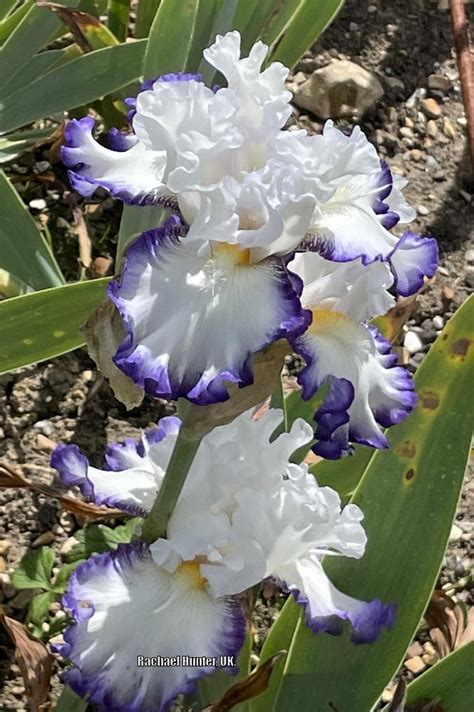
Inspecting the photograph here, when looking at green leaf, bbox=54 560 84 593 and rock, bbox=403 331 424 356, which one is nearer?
green leaf, bbox=54 560 84 593

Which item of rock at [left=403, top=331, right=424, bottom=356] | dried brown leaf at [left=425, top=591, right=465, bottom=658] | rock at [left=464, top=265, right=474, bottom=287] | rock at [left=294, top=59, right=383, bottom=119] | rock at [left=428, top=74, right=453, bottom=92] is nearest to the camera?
dried brown leaf at [left=425, top=591, right=465, bottom=658]

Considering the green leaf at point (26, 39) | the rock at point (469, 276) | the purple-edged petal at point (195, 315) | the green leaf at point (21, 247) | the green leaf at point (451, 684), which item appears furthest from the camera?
the rock at point (469, 276)

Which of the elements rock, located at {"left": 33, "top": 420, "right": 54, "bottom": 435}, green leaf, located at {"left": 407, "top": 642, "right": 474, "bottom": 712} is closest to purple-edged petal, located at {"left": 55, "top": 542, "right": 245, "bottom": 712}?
green leaf, located at {"left": 407, "top": 642, "right": 474, "bottom": 712}

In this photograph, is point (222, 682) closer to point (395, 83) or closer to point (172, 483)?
point (172, 483)

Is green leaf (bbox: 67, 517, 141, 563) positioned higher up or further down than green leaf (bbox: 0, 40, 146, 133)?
further down

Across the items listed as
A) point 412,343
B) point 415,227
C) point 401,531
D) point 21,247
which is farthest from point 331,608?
point 415,227

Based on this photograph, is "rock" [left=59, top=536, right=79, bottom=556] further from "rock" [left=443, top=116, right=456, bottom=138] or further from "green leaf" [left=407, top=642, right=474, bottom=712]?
"rock" [left=443, top=116, right=456, bottom=138]

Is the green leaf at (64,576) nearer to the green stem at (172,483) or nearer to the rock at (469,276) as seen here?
the green stem at (172,483)

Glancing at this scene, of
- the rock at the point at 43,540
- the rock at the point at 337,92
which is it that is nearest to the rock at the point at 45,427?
the rock at the point at 43,540
